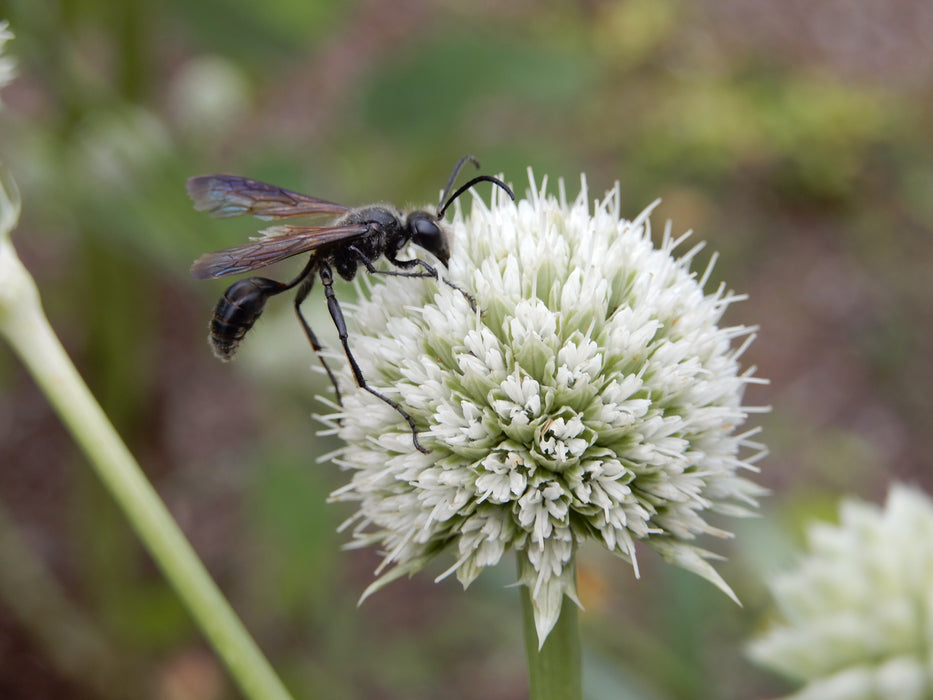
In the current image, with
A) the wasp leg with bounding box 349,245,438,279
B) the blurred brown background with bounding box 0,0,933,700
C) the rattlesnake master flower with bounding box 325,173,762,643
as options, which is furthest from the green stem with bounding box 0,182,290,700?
the blurred brown background with bounding box 0,0,933,700

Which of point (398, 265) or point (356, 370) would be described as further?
point (398, 265)

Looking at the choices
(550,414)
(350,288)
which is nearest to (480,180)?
(550,414)

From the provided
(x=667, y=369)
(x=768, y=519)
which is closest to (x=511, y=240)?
(x=667, y=369)

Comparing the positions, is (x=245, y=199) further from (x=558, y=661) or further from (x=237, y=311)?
(x=558, y=661)

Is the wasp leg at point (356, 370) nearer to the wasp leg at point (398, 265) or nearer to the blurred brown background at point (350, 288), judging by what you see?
the wasp leg at point (398, 265)

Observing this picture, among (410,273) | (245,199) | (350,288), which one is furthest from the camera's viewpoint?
(350,288)

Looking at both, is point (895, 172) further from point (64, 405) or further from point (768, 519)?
point (64, 405)

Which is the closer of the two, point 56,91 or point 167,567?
point 167,567

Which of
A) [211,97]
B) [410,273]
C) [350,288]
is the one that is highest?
[211,97]
